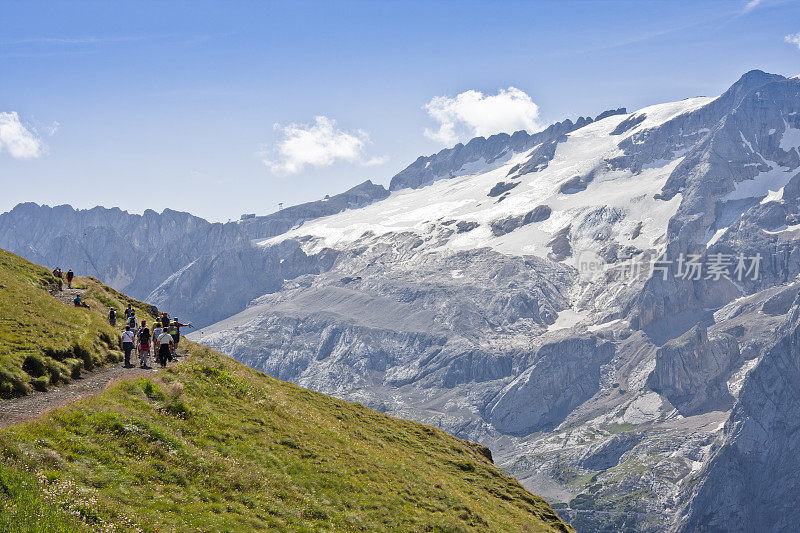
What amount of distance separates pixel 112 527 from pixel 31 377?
1675 cm

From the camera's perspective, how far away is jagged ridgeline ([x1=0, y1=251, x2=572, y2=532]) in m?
22.7

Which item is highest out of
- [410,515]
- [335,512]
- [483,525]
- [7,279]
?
[7,279]

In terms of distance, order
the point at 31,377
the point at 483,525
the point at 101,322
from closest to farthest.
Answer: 1. the point at 31,377
2. the point at 483,525
3. the point at 101,322

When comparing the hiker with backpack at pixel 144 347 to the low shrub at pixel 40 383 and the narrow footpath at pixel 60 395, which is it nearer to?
the narrow footpath at pixel 60 395

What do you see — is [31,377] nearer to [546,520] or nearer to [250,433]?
[250,433]

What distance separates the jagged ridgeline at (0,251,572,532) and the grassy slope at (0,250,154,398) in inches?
5.7

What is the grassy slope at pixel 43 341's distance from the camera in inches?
1320

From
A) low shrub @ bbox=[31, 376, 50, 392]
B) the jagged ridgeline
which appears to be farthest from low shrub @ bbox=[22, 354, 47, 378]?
low shrub @ bbox=[31, 376, 50, 392]

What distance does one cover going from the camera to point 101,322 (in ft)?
162

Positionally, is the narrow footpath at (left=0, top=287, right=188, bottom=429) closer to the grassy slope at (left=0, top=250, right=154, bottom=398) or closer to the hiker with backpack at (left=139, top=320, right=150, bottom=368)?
the grassy slope at (left=0, top=250, right=154, bottom=398)

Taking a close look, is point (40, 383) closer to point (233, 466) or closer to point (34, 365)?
point (34, 365)

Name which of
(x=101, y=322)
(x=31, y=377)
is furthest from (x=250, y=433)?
(x=101, y=322)

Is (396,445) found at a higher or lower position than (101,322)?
lower

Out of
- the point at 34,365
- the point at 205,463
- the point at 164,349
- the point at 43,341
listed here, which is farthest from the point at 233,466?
the point at 164,349
